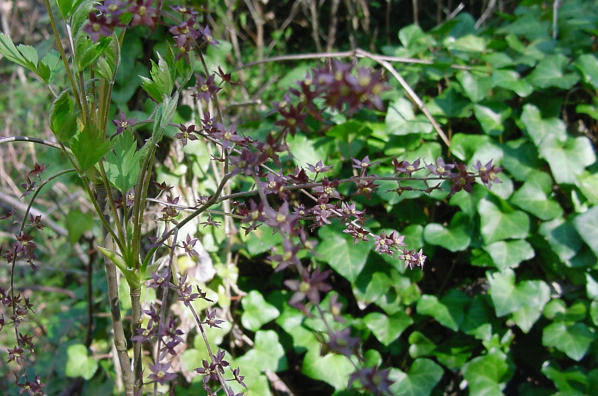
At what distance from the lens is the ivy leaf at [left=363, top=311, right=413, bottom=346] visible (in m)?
1.39

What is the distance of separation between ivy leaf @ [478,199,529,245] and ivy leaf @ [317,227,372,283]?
34 centimetres

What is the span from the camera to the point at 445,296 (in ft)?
4.74

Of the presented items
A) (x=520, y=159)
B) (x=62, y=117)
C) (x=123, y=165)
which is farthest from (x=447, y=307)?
(x=62, y=117)

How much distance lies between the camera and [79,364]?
141cm

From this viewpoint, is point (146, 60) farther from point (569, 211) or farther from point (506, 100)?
point (569, 211)

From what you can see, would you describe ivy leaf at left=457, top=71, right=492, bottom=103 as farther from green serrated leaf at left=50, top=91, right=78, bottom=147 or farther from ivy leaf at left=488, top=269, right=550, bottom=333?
green serrated leaf at left=50, top=91, right=78, bottom=147

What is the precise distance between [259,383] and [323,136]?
0.78m

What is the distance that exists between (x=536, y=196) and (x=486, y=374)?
0.54m

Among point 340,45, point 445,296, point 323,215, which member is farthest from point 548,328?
point 340,45

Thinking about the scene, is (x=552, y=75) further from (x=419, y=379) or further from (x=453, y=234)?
(x=419, y=379)

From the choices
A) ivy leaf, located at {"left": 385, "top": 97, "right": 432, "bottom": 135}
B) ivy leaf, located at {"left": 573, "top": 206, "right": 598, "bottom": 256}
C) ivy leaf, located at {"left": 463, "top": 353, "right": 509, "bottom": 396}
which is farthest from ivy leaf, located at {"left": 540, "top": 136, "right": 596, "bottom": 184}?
ivy leaf, located at {"left": 463, "top": 353, "right": 509, "bottom": 396}

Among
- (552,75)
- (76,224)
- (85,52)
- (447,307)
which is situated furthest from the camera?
(552,75)

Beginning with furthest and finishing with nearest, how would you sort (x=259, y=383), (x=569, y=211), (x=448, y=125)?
(x=448, y=125), (x=569, y=211), (x=259, y=383)

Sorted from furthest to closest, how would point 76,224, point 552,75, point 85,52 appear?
point 552,75 < point 76,224 < point 85,52
